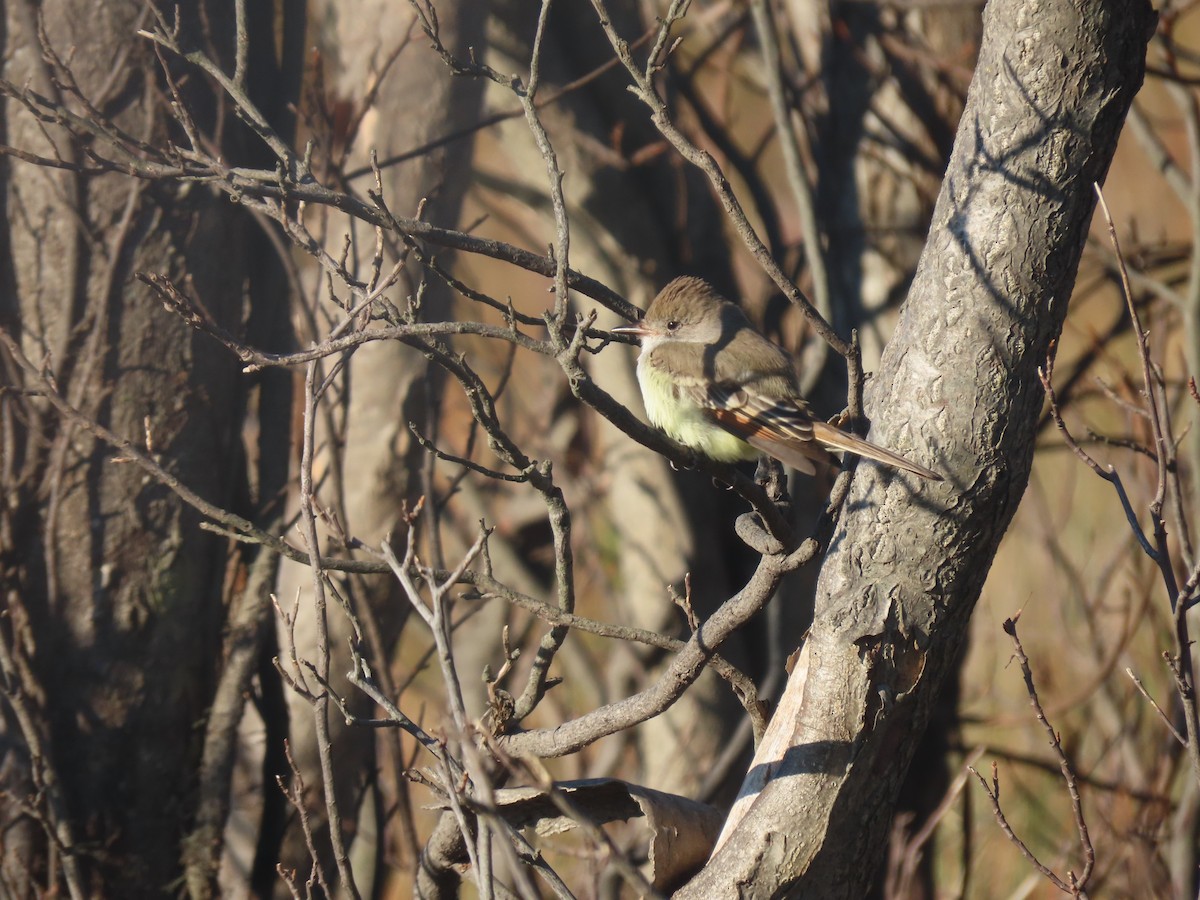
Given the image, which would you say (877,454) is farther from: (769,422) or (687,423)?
(687,423)

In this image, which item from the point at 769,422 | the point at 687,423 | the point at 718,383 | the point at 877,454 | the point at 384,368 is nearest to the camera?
the point at 877,454

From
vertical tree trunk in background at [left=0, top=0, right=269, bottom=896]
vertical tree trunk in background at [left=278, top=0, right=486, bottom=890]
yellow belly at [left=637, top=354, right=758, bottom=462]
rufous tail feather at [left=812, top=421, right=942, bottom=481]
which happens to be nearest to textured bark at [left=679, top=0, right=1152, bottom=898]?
rufous tail feather at [left=812, top=421, right=942, bottom=481]

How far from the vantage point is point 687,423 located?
383 cm

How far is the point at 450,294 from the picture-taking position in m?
4.72

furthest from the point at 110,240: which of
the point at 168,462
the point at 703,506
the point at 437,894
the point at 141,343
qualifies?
the point at 703,506

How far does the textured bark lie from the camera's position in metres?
2.61

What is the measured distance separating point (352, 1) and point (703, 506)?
3199 mm

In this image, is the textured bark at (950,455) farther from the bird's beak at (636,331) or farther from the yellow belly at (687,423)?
the bird's beak at (636,331)

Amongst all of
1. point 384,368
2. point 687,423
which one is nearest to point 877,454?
point 687,423

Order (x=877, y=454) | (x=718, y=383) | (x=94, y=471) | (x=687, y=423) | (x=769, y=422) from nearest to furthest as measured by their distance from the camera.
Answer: (x=877, y=454) < (x=769, y=422) < (x=718, y=383) < (x=687, y=423) < (x=94, y=471)

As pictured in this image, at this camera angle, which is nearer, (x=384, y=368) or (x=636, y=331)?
(x=636, y=331)

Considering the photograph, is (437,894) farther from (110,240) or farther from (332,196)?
(110,240)

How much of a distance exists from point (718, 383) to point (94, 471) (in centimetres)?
213

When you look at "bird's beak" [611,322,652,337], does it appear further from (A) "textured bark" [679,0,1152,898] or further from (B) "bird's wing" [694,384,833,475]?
(A) "textured bark" [679,0,1152,898]
